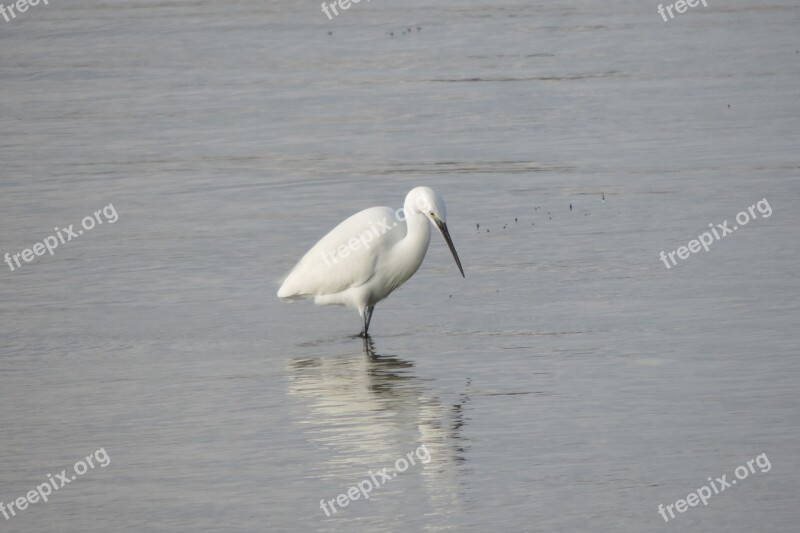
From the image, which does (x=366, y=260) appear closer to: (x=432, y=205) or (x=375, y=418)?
(x=432, y=205)

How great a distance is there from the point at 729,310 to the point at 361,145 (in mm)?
7051

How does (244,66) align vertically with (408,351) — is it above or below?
above

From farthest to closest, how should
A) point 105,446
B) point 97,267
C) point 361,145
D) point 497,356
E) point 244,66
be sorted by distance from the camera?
1. point 244,66
2. point 361,145
3. point 97,267
4. point 497,356
5. point 105,446

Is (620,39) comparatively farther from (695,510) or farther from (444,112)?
(695,510)

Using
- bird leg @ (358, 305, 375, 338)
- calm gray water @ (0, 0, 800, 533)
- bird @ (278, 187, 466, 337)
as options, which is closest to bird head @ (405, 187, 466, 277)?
bird @ (278, 187, 466, 337)

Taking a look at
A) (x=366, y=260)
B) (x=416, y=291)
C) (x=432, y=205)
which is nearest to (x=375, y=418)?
(x=432, y=205)

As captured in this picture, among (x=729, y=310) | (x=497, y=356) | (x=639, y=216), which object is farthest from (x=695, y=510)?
(x=639, y=216)

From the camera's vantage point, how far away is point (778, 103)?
60.7 ft

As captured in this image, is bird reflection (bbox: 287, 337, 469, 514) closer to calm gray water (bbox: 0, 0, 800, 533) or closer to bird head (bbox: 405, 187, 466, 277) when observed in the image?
calm gray water (bbox: 0, 0, 800, 533)

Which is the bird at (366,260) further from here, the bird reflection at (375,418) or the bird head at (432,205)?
the bird reflection at (375,418)

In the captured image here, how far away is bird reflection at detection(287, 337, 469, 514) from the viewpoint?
8320mm

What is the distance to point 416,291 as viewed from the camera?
12336mm

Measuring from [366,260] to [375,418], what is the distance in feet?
7.59

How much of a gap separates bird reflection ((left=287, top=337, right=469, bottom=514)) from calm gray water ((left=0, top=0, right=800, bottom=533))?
26 millimetres
